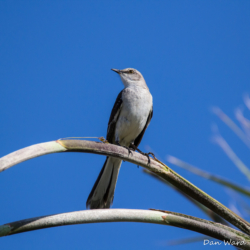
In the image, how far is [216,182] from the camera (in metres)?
2.12

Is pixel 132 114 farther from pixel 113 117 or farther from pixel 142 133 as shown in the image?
pixel 142 133

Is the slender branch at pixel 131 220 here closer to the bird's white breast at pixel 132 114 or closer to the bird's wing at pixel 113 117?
the bird's white breast at pixel 132 114

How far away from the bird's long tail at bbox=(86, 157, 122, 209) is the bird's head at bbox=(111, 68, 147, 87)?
1.72 m

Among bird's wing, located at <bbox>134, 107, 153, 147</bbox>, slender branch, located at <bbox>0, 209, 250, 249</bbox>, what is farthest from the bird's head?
slender branch, located at <bbox>0, 209, 250, 249</bbox>

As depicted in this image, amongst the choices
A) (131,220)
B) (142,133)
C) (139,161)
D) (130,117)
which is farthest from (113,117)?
(131,220)

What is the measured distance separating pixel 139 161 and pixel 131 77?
381 cm

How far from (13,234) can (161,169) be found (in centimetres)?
118

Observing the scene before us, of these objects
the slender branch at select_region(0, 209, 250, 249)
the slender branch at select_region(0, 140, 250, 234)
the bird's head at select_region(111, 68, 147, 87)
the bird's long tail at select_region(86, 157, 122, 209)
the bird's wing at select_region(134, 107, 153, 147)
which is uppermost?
the bird's head at select_region(111, 68, 147, 87)

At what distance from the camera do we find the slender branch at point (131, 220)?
1929 mm

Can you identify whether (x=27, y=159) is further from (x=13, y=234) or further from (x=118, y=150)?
(x=118, y=150)

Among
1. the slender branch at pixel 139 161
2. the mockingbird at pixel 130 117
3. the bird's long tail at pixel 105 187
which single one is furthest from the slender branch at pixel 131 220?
the mockingbird at pixel 130 117

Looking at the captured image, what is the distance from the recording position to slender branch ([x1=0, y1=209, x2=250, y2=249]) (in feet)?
6.33

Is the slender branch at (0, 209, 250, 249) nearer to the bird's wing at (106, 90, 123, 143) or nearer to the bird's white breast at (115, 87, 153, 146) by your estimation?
the bird's white breast at (115, 87, 153, 146)

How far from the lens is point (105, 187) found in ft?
13.5
